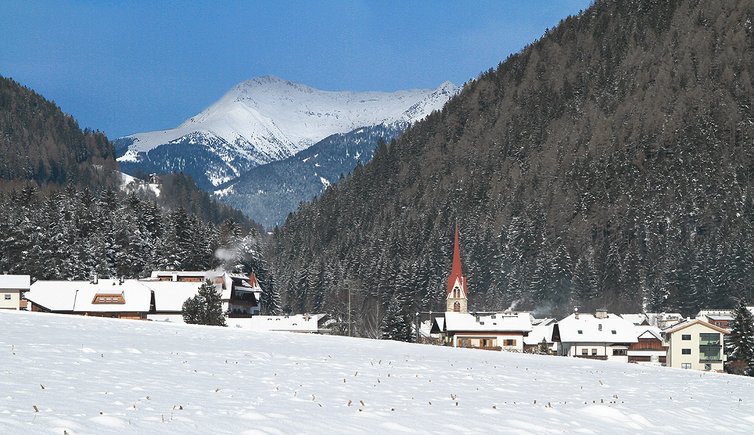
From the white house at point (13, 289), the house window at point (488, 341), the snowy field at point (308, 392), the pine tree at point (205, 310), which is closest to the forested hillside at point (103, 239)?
the white house at point (13, 289)

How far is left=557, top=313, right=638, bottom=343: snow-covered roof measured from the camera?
121500 millimetres

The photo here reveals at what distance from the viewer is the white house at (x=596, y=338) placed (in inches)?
4769

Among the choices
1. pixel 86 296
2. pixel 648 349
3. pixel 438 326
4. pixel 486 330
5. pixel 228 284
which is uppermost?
pixel 228 284

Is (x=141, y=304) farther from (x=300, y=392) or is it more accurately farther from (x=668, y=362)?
(x=300, y=392)

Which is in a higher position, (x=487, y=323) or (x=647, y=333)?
(x=487, y=323)

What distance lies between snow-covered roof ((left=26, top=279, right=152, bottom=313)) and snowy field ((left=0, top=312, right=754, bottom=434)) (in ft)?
204

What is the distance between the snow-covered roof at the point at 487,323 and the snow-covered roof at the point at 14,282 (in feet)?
153

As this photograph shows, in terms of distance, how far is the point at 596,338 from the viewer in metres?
122

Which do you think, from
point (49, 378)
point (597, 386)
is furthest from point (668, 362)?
point (49, 378)

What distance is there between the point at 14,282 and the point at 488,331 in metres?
52.4

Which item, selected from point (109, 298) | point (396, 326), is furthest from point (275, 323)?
point (109, 298)

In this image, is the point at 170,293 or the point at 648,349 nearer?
the point at 170,293

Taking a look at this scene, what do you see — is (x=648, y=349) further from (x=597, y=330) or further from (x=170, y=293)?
(x=170, y=293)

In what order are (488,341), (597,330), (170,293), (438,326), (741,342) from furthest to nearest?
(438,326) < (597,330) < (488,341) < (170,293) < (741,342)
